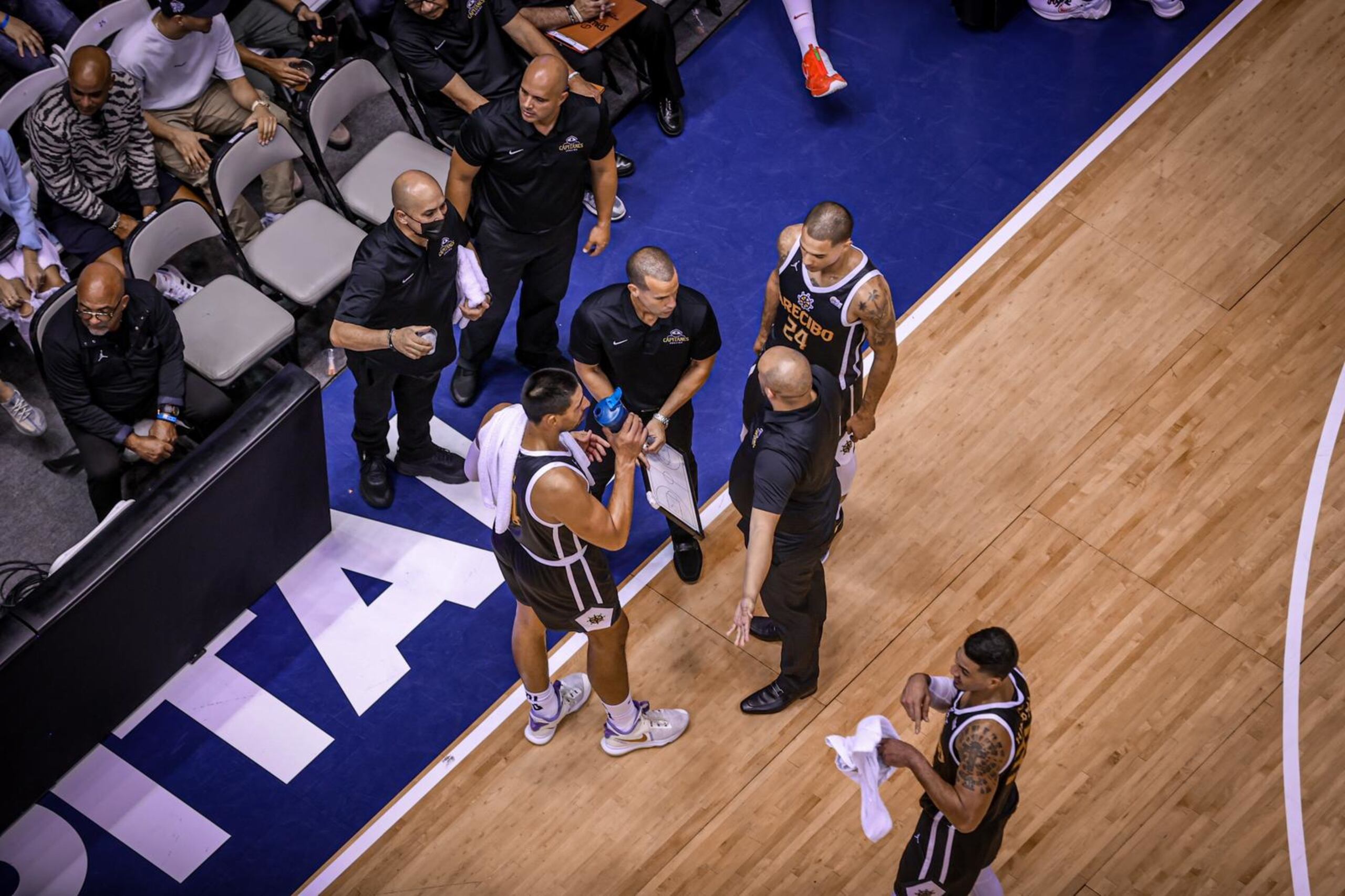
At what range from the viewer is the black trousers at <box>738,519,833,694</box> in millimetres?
5543

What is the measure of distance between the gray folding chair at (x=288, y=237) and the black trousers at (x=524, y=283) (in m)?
0.77

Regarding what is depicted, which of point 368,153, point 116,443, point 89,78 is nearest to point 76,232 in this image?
point 89,78

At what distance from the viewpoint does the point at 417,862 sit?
6.07 meters

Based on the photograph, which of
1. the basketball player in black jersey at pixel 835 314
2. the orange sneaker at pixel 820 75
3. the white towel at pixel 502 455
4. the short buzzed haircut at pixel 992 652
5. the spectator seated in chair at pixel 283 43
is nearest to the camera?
the short buzzed haircut at pixel 992 652

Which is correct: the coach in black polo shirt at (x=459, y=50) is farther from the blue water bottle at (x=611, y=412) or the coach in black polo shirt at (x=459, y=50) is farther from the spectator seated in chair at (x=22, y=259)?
the blue water bottle at (x=611, y=412)

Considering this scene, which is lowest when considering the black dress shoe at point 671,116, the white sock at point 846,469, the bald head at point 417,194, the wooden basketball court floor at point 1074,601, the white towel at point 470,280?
the wooden basketball court floor at point 1074,601

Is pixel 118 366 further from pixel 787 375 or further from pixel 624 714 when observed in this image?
pixel 787 375

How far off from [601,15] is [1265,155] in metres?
3.84

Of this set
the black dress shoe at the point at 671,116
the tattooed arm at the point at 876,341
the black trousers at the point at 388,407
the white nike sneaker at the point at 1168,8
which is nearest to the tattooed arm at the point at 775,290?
the tattooed arm at the point at 876,341

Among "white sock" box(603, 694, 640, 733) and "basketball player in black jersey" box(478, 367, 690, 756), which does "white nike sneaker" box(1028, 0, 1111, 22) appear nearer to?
"basketball player in black jersey" box(478, 367, 690, 756)

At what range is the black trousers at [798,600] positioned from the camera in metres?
5.54

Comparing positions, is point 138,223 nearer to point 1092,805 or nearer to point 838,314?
point 838,314

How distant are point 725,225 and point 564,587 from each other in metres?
3.21

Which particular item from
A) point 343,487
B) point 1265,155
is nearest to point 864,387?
point 343,487
